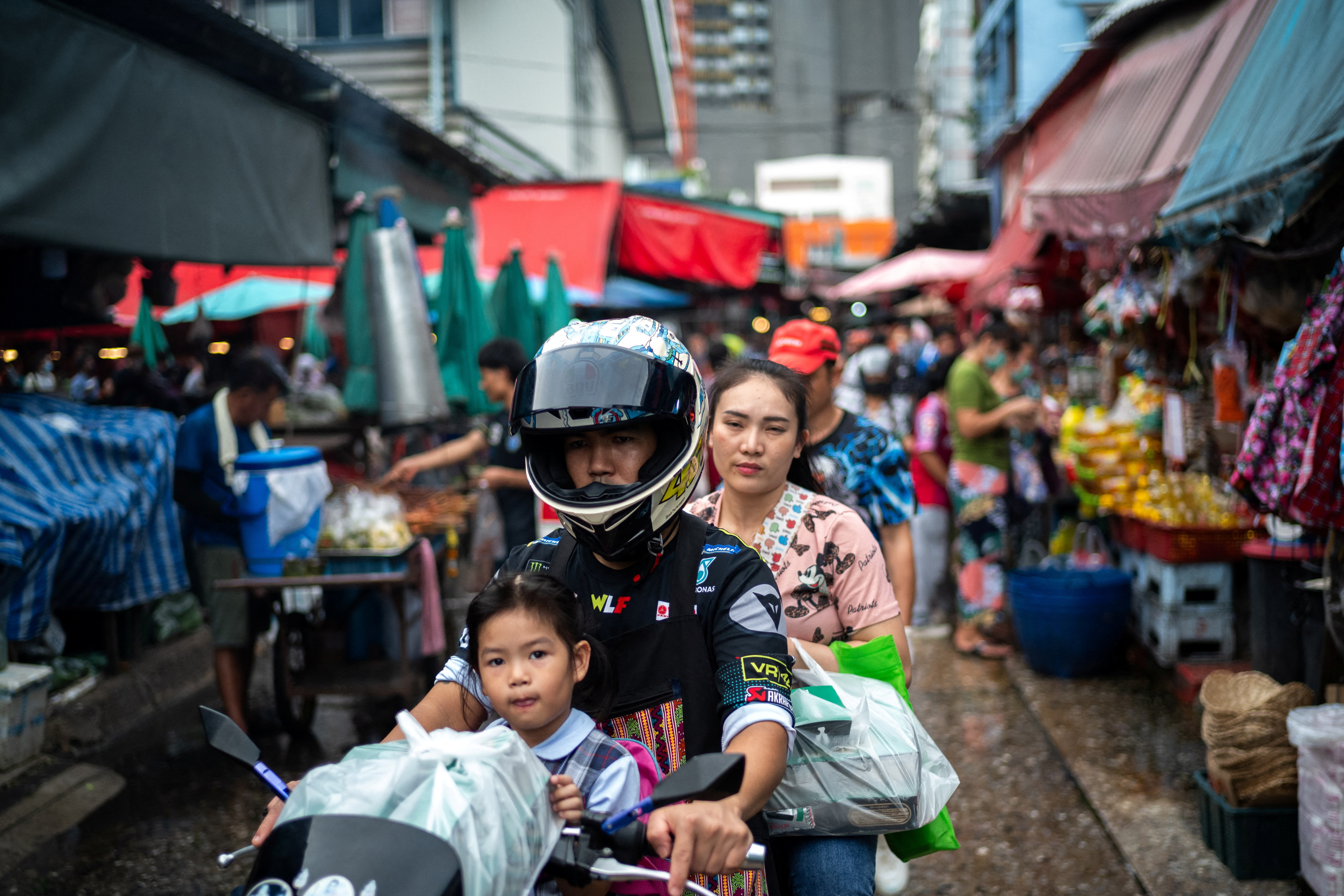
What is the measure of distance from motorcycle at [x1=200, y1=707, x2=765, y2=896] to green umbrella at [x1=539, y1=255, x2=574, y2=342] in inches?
317

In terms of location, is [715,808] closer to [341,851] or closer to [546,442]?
[341,851]

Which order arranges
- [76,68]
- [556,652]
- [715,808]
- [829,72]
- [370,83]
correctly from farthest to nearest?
1. [829,72]
2. [370,83]
3. [76,68]
4. [556,652]
5. [715,808]

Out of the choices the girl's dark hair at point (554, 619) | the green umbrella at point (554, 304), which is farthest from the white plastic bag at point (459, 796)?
the green umbrella at point (554, 304)

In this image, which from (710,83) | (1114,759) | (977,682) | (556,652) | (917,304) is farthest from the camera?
(710,83)

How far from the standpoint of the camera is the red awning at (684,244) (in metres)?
13.9

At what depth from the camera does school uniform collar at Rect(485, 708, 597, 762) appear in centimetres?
186

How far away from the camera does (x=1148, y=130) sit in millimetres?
6570

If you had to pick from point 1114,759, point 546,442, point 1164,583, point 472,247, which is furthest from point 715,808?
point 472,247

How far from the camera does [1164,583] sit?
618 centimetres

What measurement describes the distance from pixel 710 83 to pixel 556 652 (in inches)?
5136

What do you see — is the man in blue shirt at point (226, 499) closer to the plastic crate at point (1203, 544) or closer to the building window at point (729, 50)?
the plastic crate at point (1203, 544)

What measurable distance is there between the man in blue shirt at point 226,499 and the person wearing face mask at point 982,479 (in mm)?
4429

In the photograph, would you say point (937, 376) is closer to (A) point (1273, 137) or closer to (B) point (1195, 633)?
(B) point (1195, 633)

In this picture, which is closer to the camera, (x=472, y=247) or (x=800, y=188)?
(x=472, y=247)
